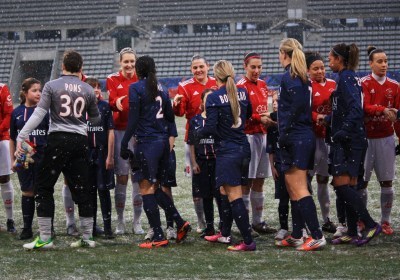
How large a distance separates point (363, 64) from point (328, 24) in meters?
4.16

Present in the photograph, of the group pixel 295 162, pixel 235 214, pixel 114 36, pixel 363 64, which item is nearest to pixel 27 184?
pixel 235 214

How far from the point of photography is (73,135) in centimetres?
647

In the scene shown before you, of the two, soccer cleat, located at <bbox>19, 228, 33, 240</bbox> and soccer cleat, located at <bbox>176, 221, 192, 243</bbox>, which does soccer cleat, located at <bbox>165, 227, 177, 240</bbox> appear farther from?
soccer cleat, located at <bbox>19, 228, 33, 240</bbox>

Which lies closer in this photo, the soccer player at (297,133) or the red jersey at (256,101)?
the soccer player at (297,133)

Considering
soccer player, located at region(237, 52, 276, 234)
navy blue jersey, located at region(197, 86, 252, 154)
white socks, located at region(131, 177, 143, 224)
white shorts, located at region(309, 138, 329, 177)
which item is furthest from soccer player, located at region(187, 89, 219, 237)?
white shorts, located at region(309, 138, 329, 177)

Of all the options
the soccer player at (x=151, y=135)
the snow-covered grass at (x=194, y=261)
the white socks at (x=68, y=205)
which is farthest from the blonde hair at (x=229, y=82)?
the white socks at (x=68, y=205)

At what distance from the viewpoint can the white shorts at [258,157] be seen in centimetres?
754

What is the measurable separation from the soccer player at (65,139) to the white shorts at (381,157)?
257 centimetres

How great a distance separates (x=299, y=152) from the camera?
6324 mm

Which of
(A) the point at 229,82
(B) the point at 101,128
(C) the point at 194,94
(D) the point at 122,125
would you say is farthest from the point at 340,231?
(B) the point at 101,128

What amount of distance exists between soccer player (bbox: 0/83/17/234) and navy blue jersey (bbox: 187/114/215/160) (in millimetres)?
1832

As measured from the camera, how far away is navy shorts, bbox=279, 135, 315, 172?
6.32m

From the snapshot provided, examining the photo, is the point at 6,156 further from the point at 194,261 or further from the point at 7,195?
the point at 194,261

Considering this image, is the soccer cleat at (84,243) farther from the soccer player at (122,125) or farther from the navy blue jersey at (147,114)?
the navy blue jersey at (147,114)
